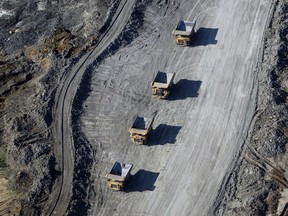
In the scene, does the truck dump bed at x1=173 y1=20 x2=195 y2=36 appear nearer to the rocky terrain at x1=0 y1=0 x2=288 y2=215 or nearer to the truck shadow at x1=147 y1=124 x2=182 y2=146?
the rocky terrain at x1=0 y1=0 x2=288 y2=215

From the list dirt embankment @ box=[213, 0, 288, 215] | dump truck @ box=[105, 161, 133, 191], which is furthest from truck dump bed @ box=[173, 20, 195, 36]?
dump truck @ box=[105, 161, 133, 191]

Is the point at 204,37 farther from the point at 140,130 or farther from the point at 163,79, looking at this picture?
the point at 140,130

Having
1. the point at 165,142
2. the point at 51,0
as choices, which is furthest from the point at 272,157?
the point at 51,0

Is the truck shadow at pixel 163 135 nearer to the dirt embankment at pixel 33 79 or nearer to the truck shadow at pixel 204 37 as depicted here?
the dirt embankment at pixel 33 79

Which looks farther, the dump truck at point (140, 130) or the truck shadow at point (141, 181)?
the dump truck at point (140, 130)

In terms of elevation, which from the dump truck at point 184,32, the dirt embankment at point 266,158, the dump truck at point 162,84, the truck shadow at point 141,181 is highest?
the dump truck at point 184,32

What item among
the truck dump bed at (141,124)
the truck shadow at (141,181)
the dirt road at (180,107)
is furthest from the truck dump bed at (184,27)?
the truck shadow at (141,181)

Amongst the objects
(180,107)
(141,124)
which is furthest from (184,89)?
(141,124)
